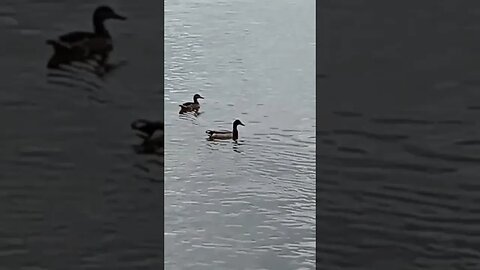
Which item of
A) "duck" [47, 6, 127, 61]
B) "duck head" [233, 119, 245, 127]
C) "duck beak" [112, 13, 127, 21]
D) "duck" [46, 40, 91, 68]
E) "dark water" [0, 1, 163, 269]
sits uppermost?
"duck head" [233, 119, 245, 127]

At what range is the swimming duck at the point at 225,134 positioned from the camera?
2.61 metres

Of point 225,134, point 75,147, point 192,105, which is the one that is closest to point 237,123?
point 225,134

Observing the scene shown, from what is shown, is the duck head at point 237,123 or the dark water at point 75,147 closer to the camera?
the dark water at point 75,147

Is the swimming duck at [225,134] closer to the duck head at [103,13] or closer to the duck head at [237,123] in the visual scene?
the duck head at [237,123]

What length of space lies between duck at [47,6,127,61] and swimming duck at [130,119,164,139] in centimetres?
7

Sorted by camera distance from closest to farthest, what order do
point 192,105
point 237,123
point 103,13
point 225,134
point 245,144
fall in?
point 103,13 → point 245,144 → point 192,105 → point 237,123 → point 225,134

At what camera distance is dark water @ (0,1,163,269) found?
22.1 inches

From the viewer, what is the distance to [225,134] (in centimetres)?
276
